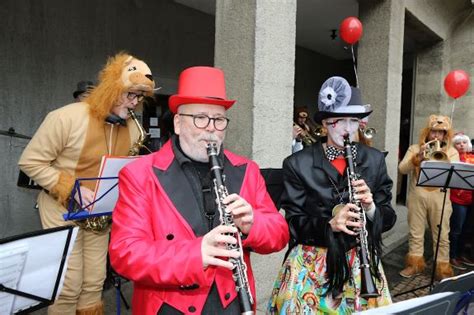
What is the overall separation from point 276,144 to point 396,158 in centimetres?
391

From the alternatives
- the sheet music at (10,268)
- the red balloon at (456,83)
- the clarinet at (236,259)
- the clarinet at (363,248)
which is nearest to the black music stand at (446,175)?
the red balloon at (456,83)

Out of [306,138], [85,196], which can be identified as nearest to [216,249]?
[85,196]

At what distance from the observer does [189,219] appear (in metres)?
1.95

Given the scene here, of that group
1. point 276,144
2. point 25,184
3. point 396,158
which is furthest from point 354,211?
point 396,158

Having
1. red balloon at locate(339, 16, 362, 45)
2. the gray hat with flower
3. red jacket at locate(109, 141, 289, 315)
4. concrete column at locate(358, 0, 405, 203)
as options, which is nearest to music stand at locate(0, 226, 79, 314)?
red jacket at locate(109, 141, 289, 315)

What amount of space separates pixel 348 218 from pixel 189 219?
3.01 ft

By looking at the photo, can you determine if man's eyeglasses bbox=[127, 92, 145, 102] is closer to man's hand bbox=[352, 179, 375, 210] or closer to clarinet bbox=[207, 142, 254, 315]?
clarinet bbox=[207, 142, 254, 315]

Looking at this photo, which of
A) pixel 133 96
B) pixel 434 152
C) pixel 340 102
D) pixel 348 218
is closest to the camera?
pixel 348 218

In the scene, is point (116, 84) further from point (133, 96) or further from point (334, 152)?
point (334, 152)

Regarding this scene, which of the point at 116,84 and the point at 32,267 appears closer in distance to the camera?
the point at 32,267

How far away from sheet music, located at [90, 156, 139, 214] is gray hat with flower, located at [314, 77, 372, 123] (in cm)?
134

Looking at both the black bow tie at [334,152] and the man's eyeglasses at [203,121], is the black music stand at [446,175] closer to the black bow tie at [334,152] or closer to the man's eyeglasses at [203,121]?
the black bow tie at [334,152]

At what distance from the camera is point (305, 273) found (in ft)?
8.42

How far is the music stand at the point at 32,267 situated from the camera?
1836mm
